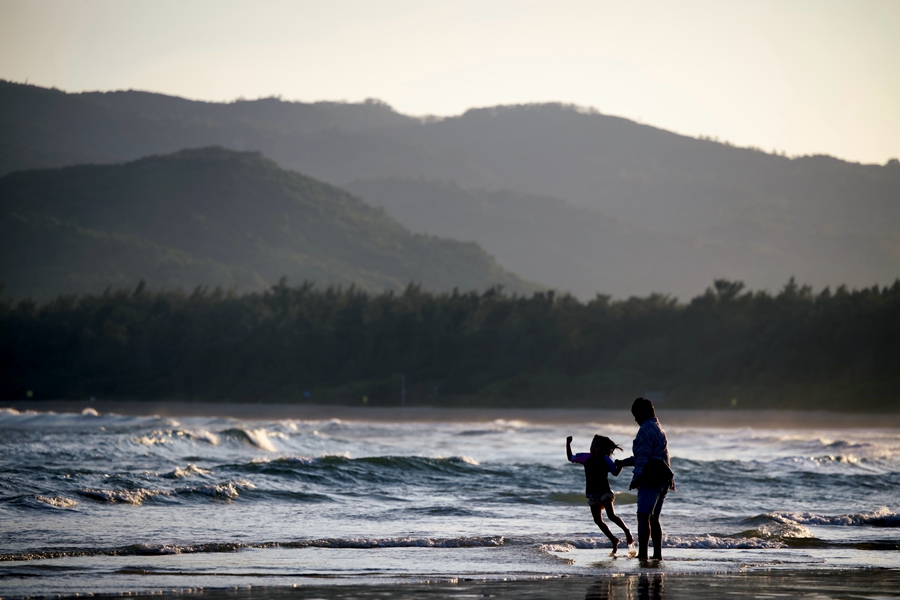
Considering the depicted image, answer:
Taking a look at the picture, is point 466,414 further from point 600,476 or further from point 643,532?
point 643,532

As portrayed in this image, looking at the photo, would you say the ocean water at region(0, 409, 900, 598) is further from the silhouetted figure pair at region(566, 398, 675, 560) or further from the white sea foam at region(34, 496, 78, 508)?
the silhouetted figure pair at region(566, 398, 675, 560)

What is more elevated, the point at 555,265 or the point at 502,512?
the point at 555,265

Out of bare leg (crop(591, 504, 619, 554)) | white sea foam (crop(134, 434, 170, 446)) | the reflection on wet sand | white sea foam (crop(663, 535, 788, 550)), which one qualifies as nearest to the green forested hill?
white sea foam (crop(134, 434, 170, 446))

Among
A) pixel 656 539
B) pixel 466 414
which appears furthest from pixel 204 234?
pixel 656 539

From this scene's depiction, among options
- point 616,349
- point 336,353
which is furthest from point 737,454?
point 336,353

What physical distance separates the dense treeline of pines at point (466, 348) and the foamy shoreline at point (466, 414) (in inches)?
96.5

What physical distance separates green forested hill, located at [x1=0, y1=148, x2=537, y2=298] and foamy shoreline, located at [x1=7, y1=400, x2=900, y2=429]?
6126 cm

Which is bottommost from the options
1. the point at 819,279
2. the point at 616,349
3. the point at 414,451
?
the point at 414,451

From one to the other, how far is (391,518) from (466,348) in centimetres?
4864

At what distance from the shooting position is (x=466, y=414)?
50594 millimetres

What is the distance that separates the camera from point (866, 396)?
43.9m

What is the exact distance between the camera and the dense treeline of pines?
1916 inches

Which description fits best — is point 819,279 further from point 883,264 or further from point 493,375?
point 493,375

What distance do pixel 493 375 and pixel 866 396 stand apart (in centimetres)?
2275
